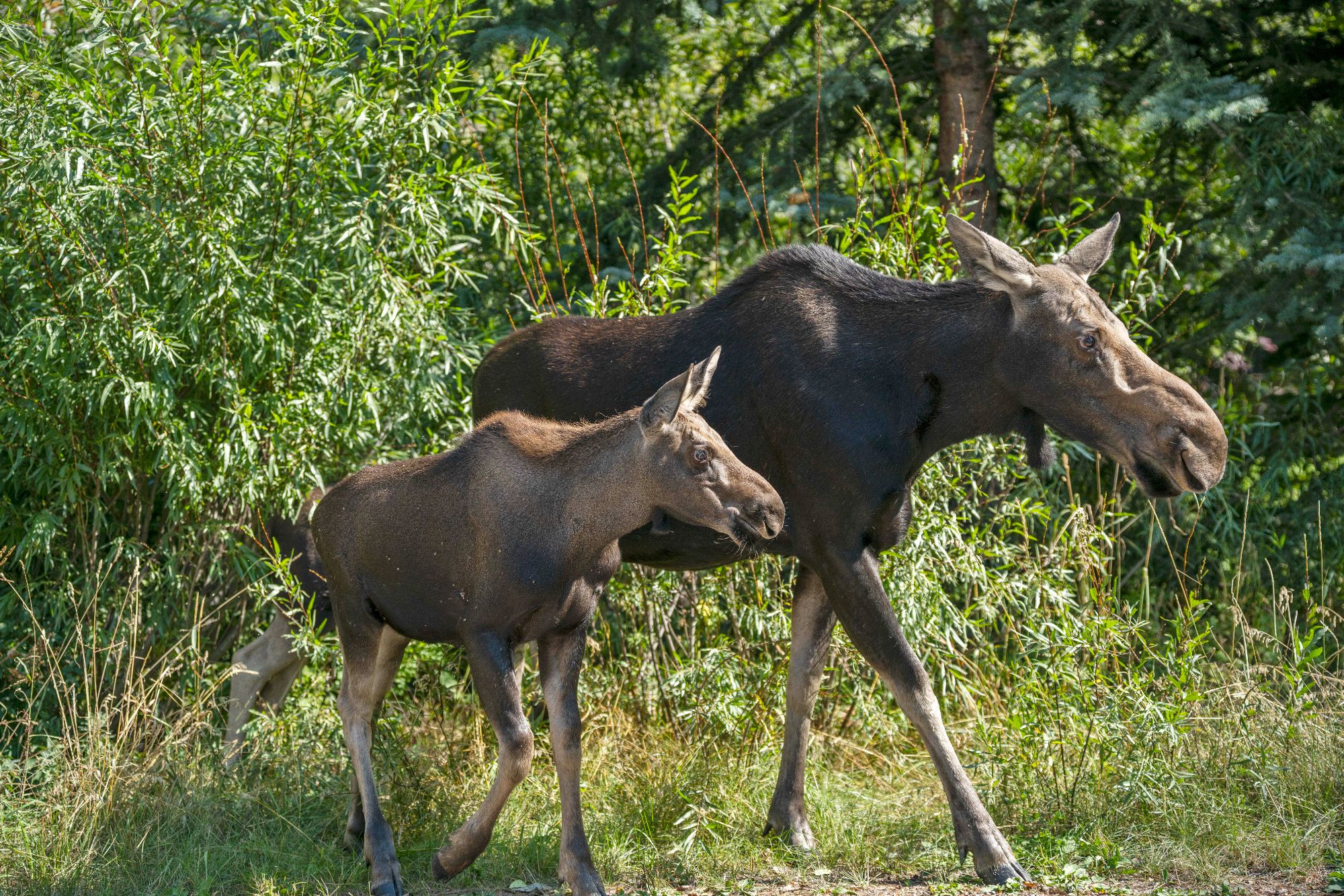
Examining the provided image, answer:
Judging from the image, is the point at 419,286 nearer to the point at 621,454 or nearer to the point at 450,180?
the point at 450,180

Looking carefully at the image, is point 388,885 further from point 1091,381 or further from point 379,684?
point 1091,381

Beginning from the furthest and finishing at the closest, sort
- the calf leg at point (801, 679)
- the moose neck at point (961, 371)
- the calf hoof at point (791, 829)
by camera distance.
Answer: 1. the calf leg at point (801, 679)
2. the calf hoof at point (791, 829)
3. the moose neck at point (961, 371)

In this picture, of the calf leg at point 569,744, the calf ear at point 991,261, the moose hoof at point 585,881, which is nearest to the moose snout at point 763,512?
the calf leg at point 569,744

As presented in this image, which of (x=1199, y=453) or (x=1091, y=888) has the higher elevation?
(x=1199, y=453)

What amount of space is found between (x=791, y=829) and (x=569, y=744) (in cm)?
146

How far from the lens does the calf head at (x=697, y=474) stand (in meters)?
5.32

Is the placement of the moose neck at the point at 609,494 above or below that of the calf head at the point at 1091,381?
below

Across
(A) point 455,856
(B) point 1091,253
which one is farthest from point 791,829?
(B) point 1091,253

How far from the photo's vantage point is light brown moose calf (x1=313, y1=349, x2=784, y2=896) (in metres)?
5.38

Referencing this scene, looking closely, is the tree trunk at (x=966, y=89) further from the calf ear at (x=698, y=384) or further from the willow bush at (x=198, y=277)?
the calf ear at (x=698, y=384)

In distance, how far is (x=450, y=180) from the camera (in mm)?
7812

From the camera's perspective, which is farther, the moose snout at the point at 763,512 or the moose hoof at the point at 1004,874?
the moose hoof at the point at 1004,874

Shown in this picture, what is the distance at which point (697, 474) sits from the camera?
17.6 ft

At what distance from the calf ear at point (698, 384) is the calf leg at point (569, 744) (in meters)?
1.04
